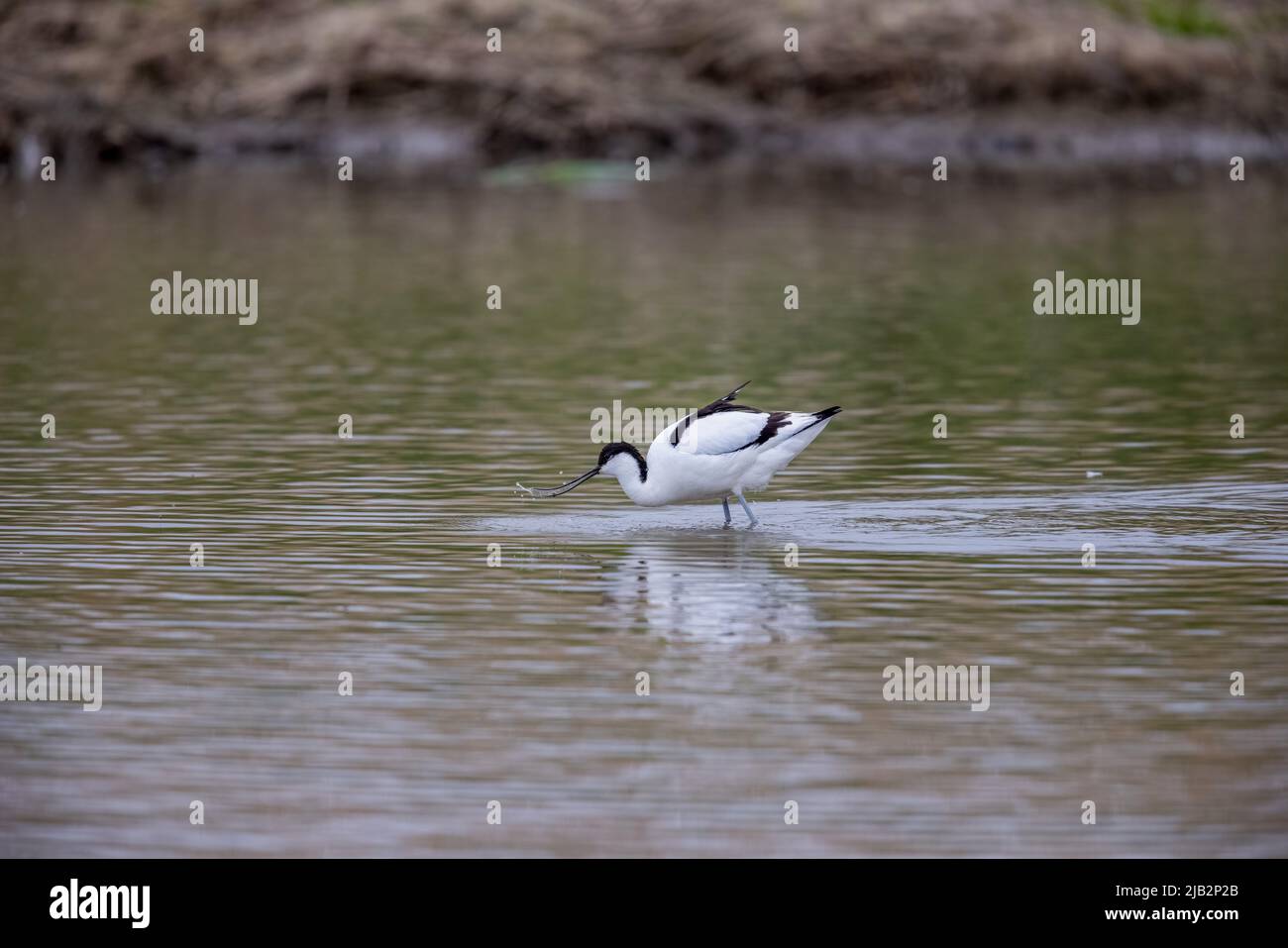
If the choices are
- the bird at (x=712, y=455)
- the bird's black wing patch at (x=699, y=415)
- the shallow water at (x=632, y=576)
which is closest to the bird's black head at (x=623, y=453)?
the bird at (x=712, y=455)

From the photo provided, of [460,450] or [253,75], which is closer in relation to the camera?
[460,450]

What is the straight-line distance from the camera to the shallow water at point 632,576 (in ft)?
28.7

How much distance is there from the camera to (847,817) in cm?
850

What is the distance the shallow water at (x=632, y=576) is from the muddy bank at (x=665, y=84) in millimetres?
15085

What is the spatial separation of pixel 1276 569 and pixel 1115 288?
13483 mm

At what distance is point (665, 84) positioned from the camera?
4219cm

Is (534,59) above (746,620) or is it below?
above

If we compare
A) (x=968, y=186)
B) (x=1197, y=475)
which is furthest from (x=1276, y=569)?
(x=968, y=186)

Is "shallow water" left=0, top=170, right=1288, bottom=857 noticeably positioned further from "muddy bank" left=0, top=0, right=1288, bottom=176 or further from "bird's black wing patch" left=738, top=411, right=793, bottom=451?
"muddy bank" left=0, top=0, right=1288, bottom=176

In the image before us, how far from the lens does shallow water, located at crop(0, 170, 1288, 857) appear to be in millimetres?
8758

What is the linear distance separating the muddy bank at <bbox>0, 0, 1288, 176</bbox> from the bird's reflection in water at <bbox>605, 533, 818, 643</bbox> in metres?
28.5

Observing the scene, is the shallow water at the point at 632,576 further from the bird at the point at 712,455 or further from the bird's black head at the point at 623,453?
the bird's black head at the point at 623,453

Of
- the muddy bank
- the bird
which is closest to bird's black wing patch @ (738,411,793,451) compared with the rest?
the bird

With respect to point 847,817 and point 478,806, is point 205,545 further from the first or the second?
point 847,817
